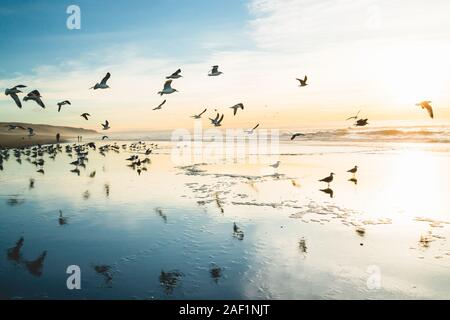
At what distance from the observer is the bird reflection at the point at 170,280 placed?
790 cm

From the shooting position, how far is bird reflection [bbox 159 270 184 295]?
311 inches

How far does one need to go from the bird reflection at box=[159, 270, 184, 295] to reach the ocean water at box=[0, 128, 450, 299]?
0.04 metres

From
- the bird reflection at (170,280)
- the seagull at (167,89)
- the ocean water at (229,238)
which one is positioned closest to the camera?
the bird reflection at (170,280)

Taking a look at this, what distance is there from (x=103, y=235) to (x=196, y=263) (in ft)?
11.8

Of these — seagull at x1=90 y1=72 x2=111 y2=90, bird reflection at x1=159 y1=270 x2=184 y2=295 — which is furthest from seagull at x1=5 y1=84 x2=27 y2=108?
bird reflection at x1=159 y1=270 x2=184 y2=295

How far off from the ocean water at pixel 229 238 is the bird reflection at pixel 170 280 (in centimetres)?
4

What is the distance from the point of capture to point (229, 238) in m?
10.9

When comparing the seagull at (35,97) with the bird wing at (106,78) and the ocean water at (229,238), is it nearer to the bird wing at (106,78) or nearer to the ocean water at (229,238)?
the bird wing at (106,78)

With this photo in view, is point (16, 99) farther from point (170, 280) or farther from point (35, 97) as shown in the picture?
point (170, 280)

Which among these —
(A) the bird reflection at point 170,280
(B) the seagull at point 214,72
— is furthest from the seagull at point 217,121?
(A) the bird reflection at point 170,280

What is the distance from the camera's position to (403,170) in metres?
23.0

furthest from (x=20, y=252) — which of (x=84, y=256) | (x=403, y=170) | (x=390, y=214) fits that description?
(x=403, y=170)
